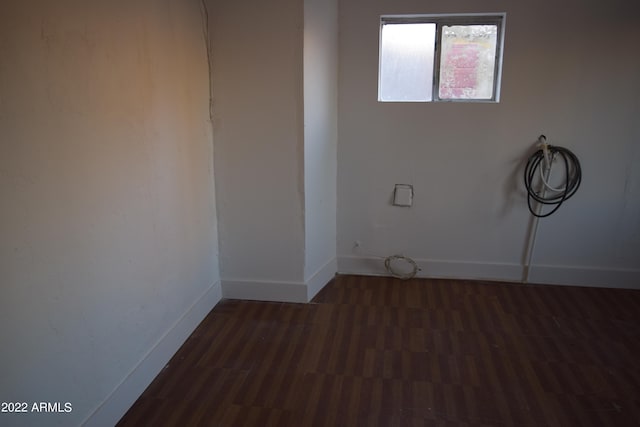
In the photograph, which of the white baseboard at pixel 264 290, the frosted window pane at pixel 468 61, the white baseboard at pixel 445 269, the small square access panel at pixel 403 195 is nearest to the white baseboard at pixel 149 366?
the white baseboard at pixel 264 290

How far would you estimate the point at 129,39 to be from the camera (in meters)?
2.01

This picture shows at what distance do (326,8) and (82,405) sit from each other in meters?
2.74

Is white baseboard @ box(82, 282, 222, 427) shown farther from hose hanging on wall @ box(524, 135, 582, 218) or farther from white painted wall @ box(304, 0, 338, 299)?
hose hanging on wall @ box(524, 135, 582, 218)

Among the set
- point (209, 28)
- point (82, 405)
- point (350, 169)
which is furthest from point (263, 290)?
point (209, 28)

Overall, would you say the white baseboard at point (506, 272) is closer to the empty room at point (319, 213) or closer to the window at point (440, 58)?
the empty room at point (319, 213)

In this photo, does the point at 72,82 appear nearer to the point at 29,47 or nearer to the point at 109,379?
the point at 29,47

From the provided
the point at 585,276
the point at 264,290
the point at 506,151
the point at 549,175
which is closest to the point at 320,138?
the point at 264,290

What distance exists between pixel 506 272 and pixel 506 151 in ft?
3.15

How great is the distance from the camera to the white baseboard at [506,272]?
345cm

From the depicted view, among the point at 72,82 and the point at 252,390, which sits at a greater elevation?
the point at 72,82

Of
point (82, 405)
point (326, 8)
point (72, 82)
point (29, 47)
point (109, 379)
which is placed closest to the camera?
point (29, 47)

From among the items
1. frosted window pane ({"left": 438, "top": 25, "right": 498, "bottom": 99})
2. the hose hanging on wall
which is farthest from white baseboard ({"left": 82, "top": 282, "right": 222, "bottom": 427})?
the hose hanging on wall

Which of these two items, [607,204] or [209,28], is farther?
[607,204]

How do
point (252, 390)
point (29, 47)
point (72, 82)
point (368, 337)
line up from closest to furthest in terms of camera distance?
point (29, 47)
point (72, 82)
point (252, 390)
point (368, 337)
